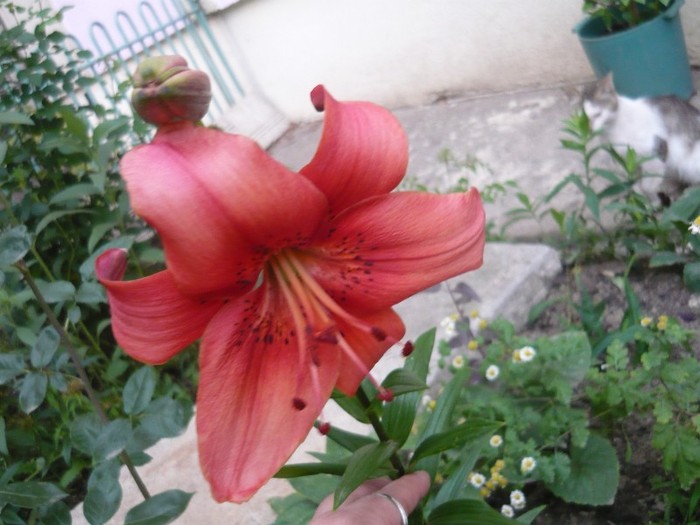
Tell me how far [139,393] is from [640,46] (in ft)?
9.69

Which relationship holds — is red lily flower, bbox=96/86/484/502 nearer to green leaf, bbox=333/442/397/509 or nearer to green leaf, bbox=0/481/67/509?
green leaf, bbox=333/442/397/509

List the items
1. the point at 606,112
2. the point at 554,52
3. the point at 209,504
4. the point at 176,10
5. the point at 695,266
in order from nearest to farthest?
the point at 695,266, the point at 209,504, the point at 606,112, the point at 554,52, the point at 176,10

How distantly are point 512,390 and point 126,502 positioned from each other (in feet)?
3.25

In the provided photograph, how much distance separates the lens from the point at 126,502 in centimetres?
183

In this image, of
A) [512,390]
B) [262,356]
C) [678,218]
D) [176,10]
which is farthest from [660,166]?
[176,10]

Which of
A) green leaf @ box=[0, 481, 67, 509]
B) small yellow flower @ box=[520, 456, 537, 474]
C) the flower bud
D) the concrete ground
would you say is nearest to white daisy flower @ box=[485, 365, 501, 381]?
small yellow flower @ box=[520, 456, 537, 474]

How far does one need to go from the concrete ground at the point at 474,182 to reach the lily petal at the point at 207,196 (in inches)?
50.7

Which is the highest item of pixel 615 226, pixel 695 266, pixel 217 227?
pixel 217 227

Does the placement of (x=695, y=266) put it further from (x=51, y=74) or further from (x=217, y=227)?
(x=51, y=74)

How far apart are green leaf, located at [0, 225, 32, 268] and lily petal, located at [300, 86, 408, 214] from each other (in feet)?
1.59

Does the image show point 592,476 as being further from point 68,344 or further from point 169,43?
point 169,43

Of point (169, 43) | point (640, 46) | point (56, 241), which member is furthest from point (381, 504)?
point (169, 43)

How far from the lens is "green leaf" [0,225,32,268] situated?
831mm

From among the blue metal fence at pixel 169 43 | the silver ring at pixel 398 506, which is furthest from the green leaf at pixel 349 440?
the blue metal fence at pixel 169 43
